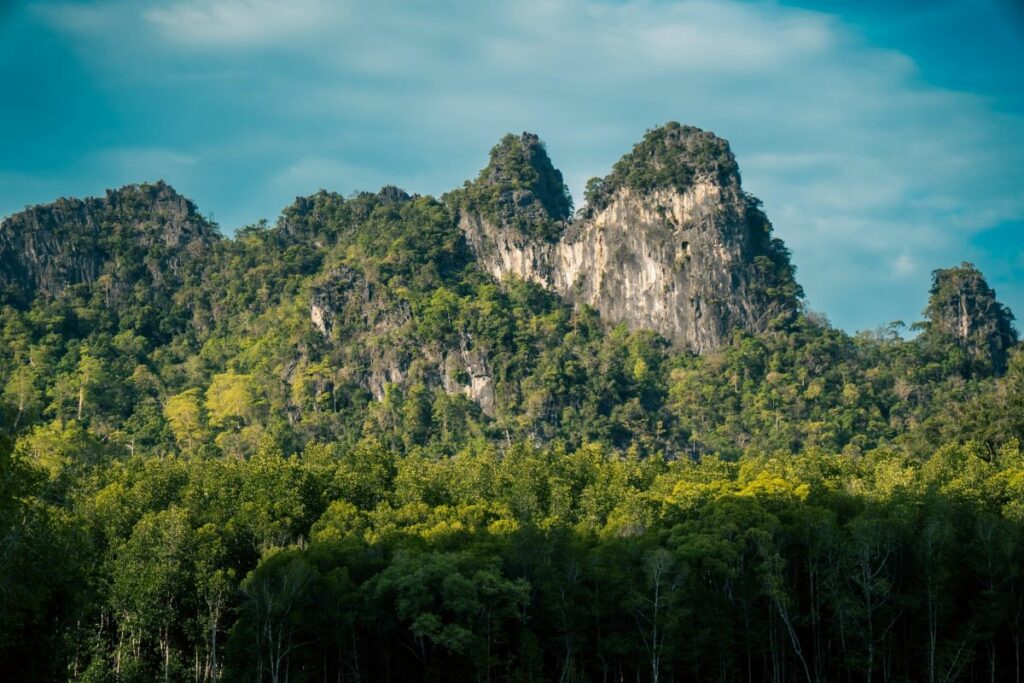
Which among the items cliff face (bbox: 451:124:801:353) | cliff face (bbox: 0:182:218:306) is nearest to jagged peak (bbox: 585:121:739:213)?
cliff face (bbox: 451:124:801:353)

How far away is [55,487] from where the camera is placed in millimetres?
46562

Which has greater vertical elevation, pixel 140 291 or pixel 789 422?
pixel 140 291

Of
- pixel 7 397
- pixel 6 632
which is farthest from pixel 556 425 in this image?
pixel 6 632

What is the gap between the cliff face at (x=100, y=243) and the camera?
14000 cm

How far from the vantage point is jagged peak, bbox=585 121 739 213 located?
129750 mm

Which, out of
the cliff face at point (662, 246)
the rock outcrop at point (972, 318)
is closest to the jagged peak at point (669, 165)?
the cliff face at point (662, 246)

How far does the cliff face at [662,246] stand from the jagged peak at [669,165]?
10cm

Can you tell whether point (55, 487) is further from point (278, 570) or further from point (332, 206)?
point (332, 206)

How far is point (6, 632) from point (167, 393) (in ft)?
287

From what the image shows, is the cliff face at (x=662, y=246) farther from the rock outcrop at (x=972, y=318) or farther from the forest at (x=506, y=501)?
the rock outcrop at (x=972, y=318)

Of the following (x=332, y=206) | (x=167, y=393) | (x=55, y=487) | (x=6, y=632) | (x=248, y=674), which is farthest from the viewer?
(x=332, y=206)

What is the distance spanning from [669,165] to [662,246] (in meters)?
9.01

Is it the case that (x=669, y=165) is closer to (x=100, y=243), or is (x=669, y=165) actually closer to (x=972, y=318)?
(x=972, y=318)

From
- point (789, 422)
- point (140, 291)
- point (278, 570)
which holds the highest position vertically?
point (140, 291)
